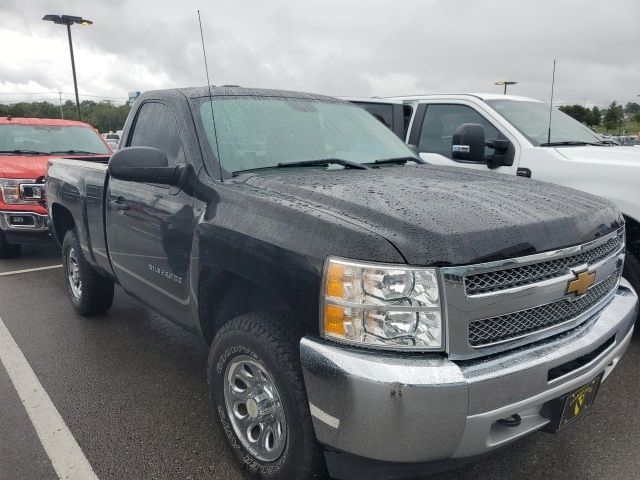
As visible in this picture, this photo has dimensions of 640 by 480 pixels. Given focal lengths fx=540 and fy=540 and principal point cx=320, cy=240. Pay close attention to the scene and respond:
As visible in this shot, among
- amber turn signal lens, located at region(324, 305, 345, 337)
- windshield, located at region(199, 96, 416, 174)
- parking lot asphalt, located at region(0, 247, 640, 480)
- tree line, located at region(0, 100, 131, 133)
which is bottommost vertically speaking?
parking lot asphalt, located at region(0, 247, 640, 480)

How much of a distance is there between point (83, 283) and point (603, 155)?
4.42m

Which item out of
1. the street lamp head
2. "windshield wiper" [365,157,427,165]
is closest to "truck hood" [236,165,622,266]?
"windshield wiper" [365,157,427,165]

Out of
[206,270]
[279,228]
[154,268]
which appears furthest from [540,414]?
[154,268]

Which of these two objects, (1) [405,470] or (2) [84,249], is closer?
(1) [405,470]

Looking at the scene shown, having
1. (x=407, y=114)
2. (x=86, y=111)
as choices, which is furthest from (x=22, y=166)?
(x=86, y=111)

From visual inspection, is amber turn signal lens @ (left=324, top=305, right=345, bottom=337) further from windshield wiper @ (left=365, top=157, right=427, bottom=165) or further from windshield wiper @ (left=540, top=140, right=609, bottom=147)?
windshield wiper @ (left=540, top=140, right=609, bottom=147)

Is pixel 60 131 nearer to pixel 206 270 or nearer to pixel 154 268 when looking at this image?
pixel 154 268

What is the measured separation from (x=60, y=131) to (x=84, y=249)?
4.45 meters

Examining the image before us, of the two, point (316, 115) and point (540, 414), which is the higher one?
point (316, 115)

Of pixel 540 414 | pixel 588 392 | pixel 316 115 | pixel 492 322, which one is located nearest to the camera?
pixel 492 322

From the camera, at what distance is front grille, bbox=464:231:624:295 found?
1.92 metres

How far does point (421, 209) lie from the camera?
2.13 meters

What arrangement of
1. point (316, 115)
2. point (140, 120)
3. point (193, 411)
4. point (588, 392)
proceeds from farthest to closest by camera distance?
point (140, 120) < point (316, 115) < point (193, 411) < point (588, 392)

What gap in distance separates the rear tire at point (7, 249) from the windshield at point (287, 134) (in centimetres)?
501
